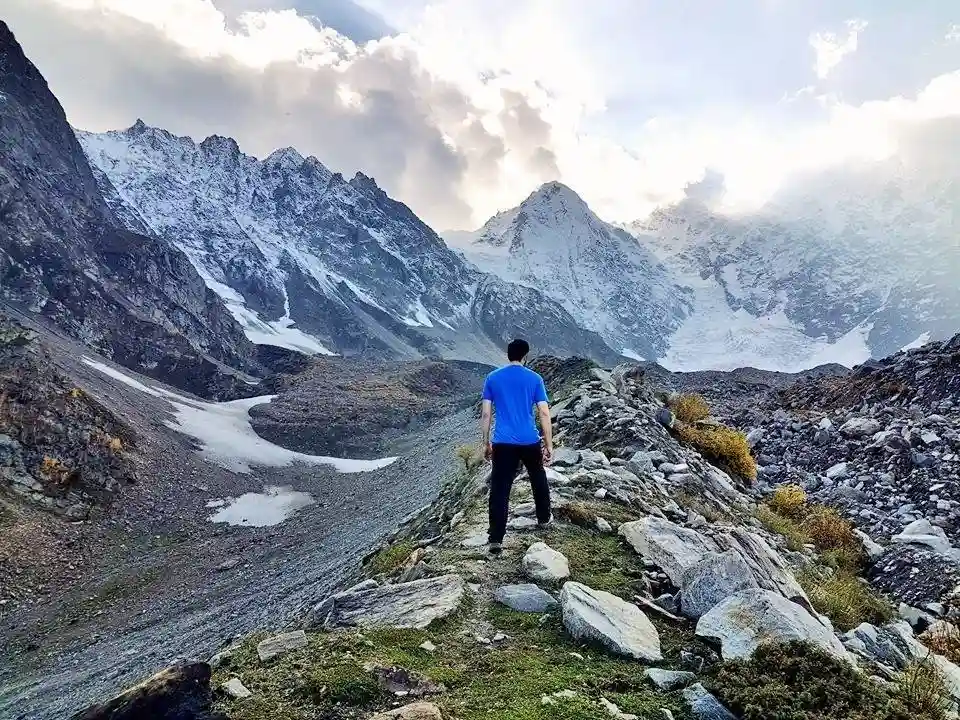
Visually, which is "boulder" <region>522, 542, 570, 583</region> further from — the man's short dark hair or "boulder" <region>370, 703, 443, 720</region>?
"boulder" <region>370, 703, 443, 720</region>

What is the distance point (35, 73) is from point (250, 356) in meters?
55.4

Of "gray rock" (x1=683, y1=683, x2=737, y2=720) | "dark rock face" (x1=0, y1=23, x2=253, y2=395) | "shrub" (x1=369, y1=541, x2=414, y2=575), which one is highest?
"dark rock face" (x1=0, y1=23, x2=253, y2=395)

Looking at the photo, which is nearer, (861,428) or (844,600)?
(844,600)

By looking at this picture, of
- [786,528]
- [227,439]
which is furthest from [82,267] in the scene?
[786,528]

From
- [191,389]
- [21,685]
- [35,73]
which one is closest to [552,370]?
[21,685]

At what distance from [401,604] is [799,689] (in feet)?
10.2

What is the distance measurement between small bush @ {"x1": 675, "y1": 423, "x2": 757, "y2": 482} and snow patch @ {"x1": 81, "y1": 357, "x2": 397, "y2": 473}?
27011 mm

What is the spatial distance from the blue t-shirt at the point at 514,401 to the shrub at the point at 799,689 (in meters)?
3.49

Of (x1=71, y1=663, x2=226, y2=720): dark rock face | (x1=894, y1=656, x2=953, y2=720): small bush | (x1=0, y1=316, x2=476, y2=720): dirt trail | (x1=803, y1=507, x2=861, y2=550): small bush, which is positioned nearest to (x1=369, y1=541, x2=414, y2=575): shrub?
(x1=0, y1=316, x2=476, y2=720): dirt trail

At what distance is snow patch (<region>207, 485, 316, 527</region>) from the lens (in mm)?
27172

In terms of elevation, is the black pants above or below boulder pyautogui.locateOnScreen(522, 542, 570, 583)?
above

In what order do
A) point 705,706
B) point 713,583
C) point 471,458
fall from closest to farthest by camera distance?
point 705,706, point 713,583, point 471,458

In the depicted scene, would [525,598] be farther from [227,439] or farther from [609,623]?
[227,439]

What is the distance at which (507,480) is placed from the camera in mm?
7133
